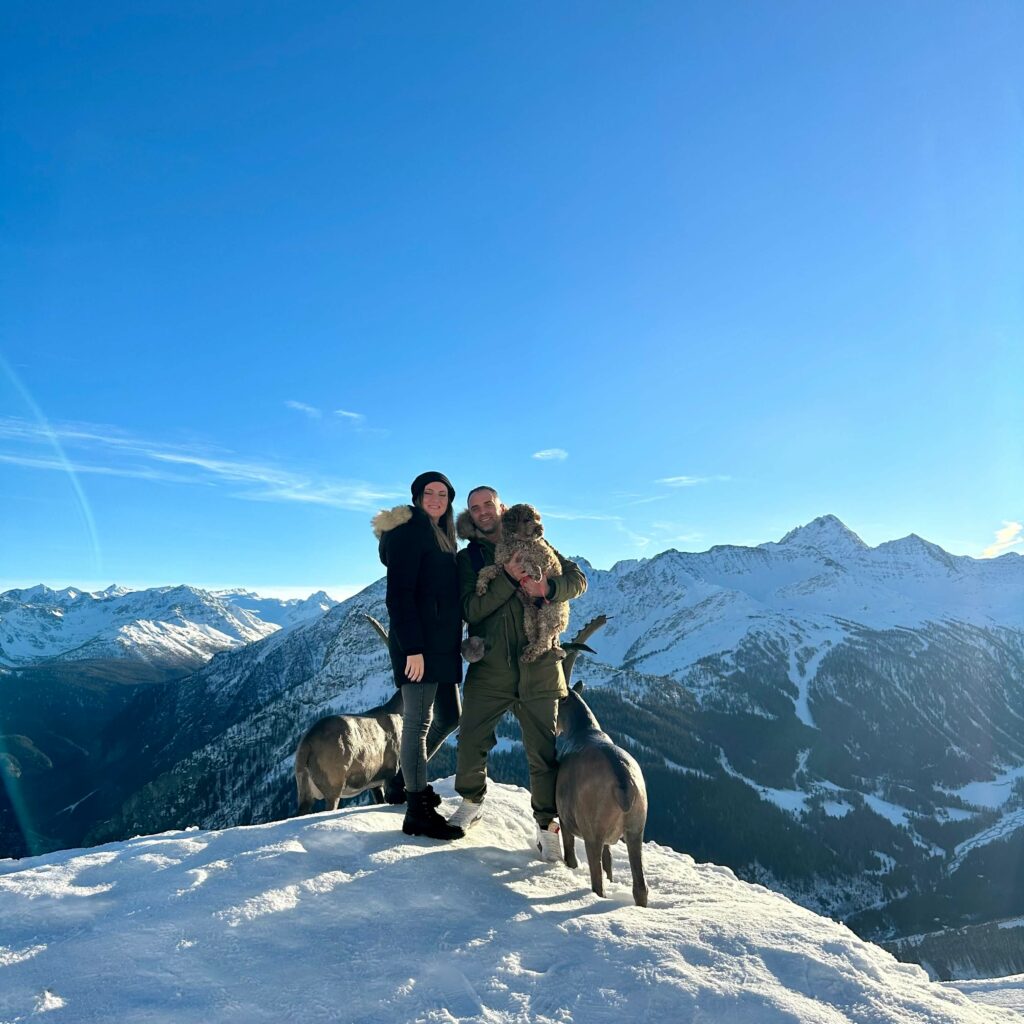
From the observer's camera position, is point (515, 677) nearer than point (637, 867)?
No

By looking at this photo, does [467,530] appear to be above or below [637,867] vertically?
above

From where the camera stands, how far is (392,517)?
8.08 m

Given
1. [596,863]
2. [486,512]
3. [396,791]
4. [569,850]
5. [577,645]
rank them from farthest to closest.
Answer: [396,791] → [577,645] → [486,512] → [569,850] → [596,863]

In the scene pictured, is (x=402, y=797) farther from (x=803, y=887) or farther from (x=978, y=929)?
(x=978, y=929)

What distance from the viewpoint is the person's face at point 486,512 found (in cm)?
834

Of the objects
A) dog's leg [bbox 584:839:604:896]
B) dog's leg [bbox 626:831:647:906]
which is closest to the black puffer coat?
dog's leg [bbox 584:839:604:896]

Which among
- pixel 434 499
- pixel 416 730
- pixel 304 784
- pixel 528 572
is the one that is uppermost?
pixel 434 499

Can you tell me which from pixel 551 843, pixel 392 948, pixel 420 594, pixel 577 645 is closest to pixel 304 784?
pixel 551 843

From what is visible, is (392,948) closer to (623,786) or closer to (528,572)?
(623,786)

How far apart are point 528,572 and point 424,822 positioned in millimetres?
2922

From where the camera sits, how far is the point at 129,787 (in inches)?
7692

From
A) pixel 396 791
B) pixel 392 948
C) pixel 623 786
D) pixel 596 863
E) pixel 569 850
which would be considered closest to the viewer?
pixel 392 948

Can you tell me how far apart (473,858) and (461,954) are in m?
2.25

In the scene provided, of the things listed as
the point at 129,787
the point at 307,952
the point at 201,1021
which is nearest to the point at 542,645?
the point at 307,952
